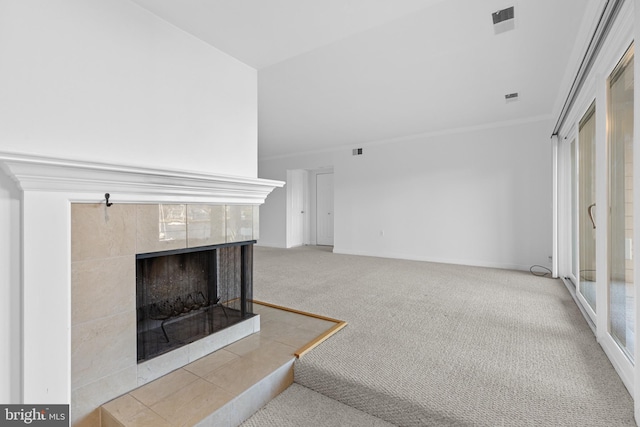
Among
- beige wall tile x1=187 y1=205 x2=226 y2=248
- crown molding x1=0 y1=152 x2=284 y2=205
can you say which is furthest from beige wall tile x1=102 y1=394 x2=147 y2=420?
crown molding x1=0 y1=152 x2=284 y2=205

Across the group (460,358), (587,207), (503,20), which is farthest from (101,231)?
(587,207)

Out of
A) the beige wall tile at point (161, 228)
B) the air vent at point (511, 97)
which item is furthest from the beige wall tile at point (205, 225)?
the air vent at point (511, 97)

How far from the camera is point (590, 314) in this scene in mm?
2459

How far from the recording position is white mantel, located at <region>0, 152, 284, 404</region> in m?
1.20

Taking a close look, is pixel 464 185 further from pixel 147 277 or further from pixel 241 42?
pixel 147 277

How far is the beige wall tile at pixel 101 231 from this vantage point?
4.42 feet

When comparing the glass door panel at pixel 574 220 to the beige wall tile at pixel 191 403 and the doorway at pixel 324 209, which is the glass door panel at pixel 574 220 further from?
the doorway at pixel 324 209

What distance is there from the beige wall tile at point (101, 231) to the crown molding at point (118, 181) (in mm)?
52

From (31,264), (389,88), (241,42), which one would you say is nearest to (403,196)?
(389,88)

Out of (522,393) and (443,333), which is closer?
(522,393)

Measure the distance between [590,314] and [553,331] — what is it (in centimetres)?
51

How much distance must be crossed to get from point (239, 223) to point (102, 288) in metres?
0.90

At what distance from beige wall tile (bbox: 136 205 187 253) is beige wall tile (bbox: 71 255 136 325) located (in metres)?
0.12

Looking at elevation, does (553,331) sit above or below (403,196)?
below
